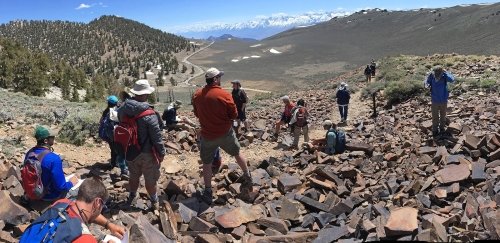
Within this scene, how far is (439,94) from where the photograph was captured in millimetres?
10234

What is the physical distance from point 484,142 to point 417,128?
124 inches

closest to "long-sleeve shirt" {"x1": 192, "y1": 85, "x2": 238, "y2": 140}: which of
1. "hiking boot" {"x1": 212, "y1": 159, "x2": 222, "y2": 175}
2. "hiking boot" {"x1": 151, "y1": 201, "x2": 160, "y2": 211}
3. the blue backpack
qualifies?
"hiking boot" {"x1": 151, "y1": 201, "x2": 160, "y2": 211}

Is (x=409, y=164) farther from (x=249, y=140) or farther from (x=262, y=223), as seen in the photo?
(x=249, y=140)

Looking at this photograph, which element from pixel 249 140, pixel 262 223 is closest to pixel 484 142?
pixel 262 223

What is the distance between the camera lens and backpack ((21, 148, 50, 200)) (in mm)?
5363

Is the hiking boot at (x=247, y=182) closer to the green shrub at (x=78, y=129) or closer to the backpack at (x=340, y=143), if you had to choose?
the backpack at (x=340, y=143)

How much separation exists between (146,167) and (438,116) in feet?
24.0

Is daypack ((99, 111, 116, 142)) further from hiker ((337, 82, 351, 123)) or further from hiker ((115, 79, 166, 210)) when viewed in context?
hiker ((337, 82, 351, 123))

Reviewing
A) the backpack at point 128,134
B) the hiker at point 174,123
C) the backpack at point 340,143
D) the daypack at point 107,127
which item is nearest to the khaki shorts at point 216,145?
the backpack at point 128,134

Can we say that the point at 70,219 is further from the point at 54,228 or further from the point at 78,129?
the point at 78,129

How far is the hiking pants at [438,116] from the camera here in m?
10.3

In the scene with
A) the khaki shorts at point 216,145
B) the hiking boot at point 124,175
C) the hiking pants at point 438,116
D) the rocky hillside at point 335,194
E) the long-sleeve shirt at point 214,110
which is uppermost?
the long-sleeve shirt at point 214,110

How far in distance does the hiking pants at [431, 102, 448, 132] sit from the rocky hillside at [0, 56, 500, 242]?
0.83 feet

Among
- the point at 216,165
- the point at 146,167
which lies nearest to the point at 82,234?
the point at 146,167
